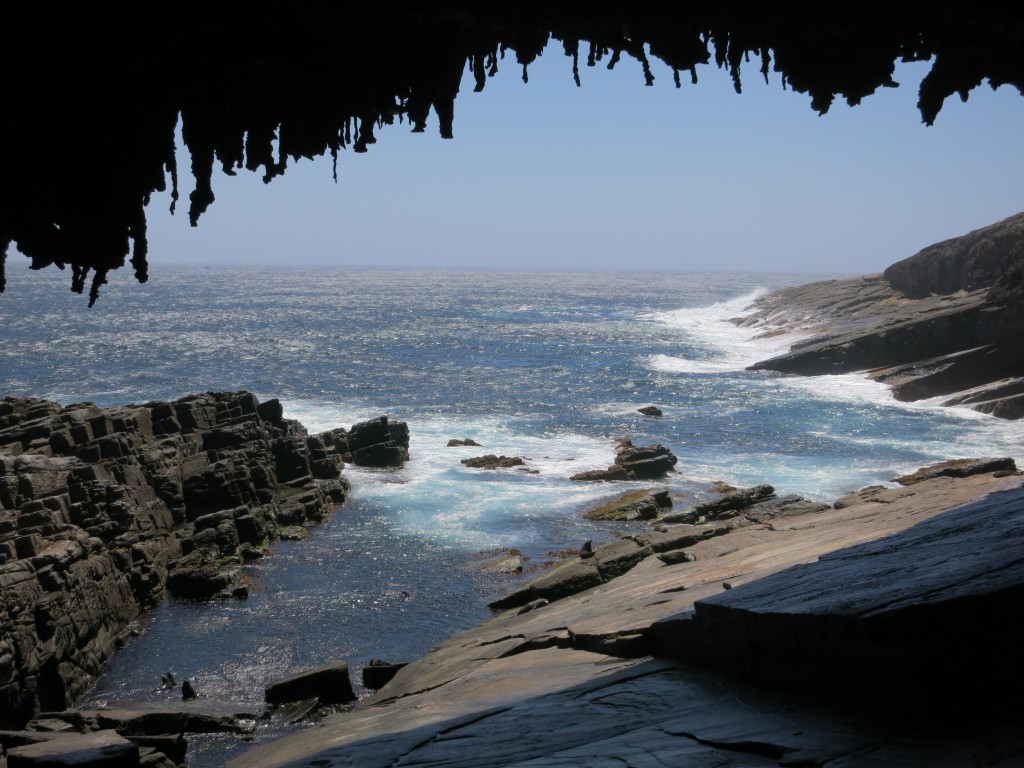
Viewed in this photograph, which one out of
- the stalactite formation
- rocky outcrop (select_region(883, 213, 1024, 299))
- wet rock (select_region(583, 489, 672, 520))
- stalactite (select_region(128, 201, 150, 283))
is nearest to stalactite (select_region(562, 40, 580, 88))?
the stalactite formation

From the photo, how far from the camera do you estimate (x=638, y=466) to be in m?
38.5

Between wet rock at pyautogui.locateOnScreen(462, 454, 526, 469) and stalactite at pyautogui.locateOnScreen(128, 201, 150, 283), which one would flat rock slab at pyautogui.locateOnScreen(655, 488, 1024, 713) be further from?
wet rock at pyautogui.locateOnScreen(462, 454, 526, 469)

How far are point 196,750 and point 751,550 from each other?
10.5m

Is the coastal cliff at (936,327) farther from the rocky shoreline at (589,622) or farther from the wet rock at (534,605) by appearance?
the wet rock at (534,605)

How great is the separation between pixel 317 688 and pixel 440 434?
2987 cm

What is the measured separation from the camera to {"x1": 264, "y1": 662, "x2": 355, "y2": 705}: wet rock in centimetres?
1819

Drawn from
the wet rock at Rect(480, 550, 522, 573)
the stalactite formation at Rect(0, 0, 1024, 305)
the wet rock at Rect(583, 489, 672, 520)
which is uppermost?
the stalactite formation at Rect(0, 0, 1024, 305)

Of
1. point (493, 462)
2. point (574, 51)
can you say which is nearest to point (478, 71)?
point (574, 51)

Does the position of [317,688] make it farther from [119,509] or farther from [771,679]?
[771,679]

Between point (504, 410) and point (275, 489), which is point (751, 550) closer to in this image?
point (275, 489)

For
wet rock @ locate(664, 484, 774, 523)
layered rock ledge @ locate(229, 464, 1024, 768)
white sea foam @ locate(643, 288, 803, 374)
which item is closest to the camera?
layered rock ledge @ locate(229, 464, 1024, 768)

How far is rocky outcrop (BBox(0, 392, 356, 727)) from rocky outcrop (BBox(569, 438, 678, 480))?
33.8 ft

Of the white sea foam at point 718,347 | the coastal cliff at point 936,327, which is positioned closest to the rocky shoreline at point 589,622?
the coastal cliff at point 936,327

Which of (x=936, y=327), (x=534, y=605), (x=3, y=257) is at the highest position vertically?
(x=3, y=257)
